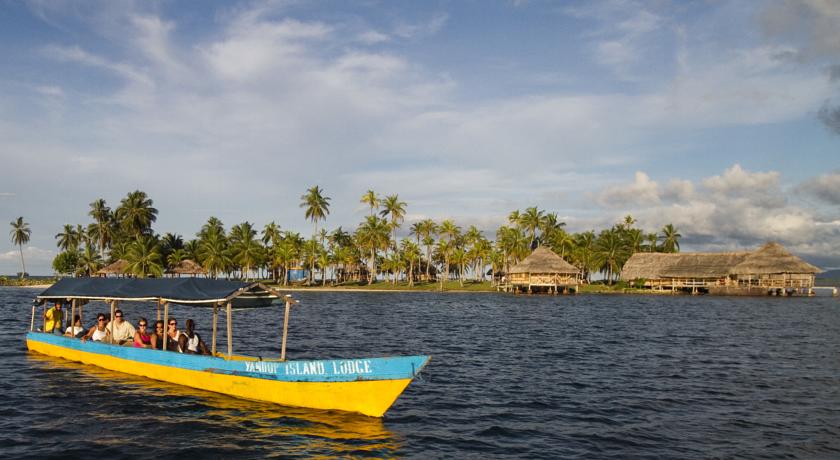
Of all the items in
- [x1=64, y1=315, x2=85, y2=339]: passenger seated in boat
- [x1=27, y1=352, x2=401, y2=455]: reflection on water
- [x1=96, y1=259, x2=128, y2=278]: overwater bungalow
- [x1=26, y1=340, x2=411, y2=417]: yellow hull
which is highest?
[x1=96, y1=259, x2=128, y2=278]: overwater bungalow

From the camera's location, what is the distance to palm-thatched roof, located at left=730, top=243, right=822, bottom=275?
80.8m

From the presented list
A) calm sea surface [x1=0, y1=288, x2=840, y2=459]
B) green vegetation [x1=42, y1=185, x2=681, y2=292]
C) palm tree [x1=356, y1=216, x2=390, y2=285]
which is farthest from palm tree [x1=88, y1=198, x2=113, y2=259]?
calm sea surface [x1=0, y1=288, x2=840, y2=459]

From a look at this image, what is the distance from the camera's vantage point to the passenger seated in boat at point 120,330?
66.3ft

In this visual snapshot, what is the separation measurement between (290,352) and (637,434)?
53.6 ft

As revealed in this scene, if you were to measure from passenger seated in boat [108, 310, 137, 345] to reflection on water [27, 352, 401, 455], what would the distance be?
2008 millimetres

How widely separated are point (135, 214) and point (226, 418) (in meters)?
104

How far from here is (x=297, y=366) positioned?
14453 mm

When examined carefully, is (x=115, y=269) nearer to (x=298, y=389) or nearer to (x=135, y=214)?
(x=135, y=214)

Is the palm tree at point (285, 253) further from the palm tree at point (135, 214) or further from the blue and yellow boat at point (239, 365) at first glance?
the blue and yellow boat at point (239, 365)

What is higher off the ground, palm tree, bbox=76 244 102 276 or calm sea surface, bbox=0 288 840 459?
palm tree, bbox=76 244 102 276

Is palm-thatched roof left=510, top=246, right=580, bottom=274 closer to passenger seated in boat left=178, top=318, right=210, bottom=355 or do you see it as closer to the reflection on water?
passenger seated in boat left=178, top=318, right=210, bottom=355

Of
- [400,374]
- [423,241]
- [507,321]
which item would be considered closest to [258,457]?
[400,374]

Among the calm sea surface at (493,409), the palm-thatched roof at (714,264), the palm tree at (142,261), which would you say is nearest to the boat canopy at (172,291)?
the calm sea surface at (493,409)

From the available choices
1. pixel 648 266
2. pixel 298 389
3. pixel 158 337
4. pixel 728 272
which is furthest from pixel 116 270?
pixel 728 272
